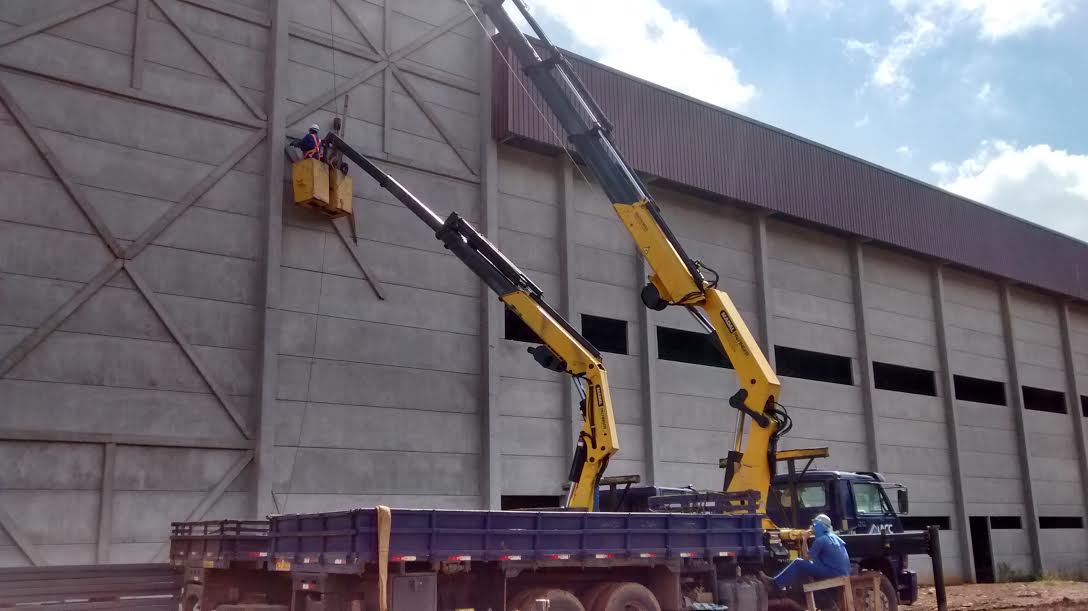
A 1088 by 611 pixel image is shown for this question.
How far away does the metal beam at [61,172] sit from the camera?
17203 millimetres

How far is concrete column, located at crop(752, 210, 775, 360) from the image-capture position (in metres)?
27.4

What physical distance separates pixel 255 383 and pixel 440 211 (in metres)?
6.00

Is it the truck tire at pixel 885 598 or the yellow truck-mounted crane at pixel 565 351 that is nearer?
the truck tire at pixel 885 598

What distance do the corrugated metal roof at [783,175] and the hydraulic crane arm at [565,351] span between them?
5.68 m

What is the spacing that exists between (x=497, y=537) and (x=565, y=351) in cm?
679

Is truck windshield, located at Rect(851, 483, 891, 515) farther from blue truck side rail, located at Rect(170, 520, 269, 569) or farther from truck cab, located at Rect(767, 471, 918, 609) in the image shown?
blue truck side rail, located at Rect(170, 520, 269, 569)

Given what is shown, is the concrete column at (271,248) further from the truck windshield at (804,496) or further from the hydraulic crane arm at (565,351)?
the truck windshield at (804,496)

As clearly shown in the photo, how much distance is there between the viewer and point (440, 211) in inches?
879

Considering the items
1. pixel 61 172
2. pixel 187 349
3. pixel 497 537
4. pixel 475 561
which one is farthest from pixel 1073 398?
pixel 61 172

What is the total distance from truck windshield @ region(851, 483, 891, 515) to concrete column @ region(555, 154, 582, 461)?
7.34 m

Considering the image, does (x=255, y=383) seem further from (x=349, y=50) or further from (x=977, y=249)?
(x=977, y=249)

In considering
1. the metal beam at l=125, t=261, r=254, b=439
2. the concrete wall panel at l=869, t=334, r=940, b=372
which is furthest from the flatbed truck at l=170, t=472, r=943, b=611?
the concrete wall panel at l=869, t=334, r=940, b=372

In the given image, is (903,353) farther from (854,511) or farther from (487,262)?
(487,262)

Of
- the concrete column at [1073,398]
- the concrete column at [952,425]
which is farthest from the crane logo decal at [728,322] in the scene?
the concrete column at [1073,398]
